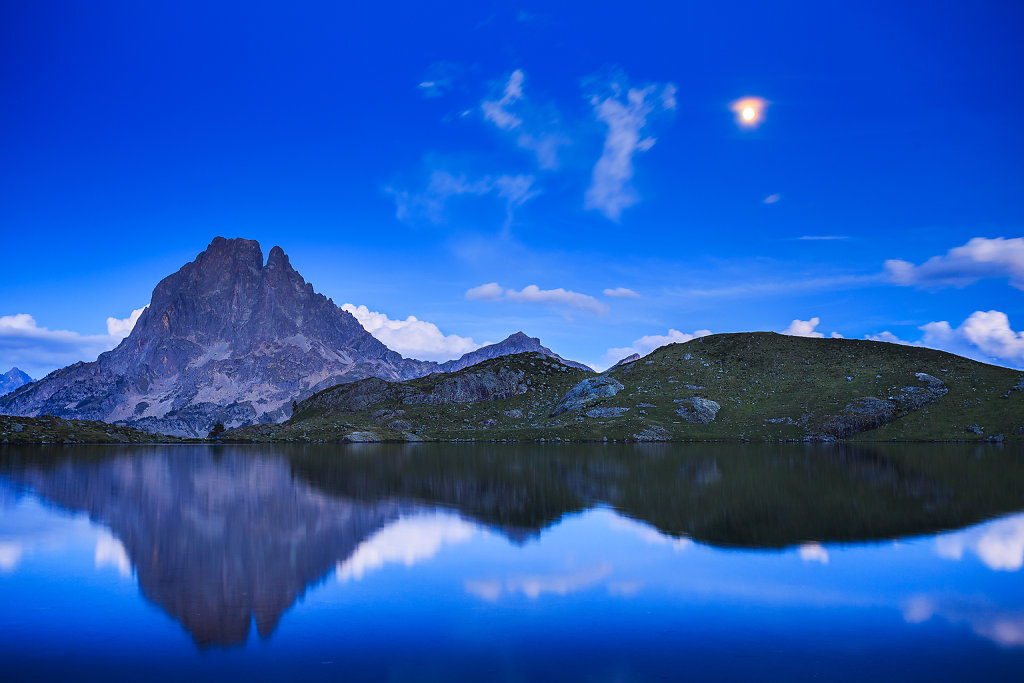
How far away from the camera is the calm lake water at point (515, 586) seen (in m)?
16.8

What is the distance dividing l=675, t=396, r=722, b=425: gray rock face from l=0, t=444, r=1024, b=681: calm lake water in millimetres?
138765

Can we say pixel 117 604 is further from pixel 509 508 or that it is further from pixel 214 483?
pixel 214 483

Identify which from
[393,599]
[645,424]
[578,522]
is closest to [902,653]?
[393,599]

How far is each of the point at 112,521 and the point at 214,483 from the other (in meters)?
25.5

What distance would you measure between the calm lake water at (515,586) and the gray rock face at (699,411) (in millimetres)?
138765

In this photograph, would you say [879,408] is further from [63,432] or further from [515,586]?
[63,432]

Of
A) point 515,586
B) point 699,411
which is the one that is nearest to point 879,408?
point 699,411

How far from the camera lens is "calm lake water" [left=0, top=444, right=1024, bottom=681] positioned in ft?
55.2

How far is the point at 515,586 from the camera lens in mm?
24828

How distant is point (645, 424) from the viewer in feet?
596

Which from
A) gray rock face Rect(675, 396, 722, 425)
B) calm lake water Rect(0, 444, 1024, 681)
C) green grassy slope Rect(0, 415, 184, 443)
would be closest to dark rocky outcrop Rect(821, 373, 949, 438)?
gray rock face Rect(675, 396, 722, 425)

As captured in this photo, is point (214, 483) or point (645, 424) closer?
point (214, 483)

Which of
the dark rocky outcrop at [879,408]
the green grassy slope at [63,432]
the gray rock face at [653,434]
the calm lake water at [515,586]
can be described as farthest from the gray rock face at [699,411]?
the green grassy slope at [63,432]

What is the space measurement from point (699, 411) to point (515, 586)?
17796 centimetres
